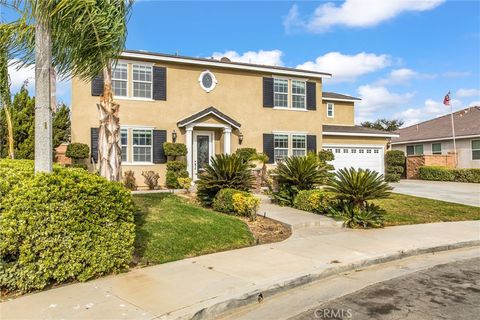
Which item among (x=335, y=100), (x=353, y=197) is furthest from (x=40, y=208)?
(x=335, y=100)

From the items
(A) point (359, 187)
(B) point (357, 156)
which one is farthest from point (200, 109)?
(B) point (357, 156)

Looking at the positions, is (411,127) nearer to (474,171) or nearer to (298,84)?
(474,171)

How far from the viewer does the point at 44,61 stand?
5.58m

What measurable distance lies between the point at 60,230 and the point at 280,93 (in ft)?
54.3

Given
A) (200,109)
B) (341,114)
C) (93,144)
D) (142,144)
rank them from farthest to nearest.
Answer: (341,114) → (200,109) → (142,144) → (93,144)

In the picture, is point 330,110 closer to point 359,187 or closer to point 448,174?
point 448,174

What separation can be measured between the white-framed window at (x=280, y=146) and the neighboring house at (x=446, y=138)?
14.9m

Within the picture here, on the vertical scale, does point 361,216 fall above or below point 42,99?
below

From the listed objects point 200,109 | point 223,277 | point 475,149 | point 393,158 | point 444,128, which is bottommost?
point 223,277

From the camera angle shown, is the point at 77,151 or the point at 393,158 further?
the point at 393,158

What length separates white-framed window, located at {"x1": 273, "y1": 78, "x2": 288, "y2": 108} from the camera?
20344 millimetres

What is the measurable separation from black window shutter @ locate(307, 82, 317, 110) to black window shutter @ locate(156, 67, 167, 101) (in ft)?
25.5

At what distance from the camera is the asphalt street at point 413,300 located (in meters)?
4.63

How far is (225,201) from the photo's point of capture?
1130 centimetres
